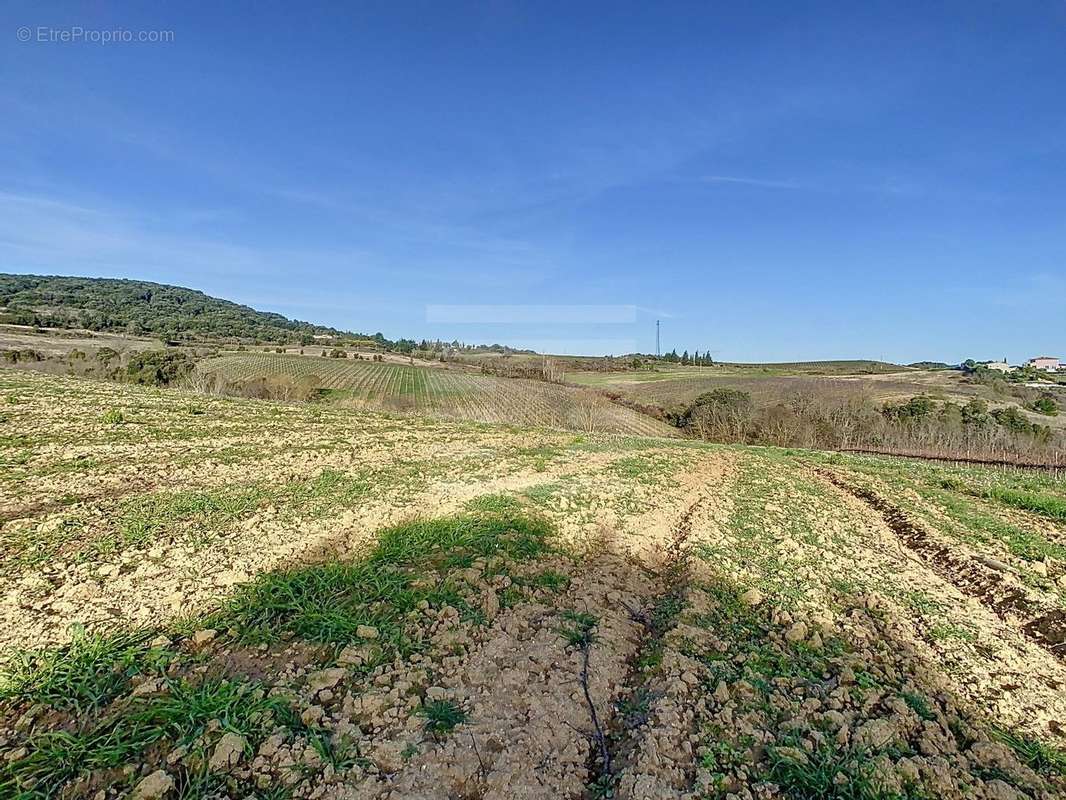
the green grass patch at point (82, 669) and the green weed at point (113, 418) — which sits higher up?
the green weed at point (113, 418)

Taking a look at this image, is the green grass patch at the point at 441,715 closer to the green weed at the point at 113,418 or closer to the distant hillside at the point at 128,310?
the green weed at the point at 113,418

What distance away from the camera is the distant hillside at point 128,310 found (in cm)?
6506

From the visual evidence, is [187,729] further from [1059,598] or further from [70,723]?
[1059,598]

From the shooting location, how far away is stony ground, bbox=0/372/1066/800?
9.34ft

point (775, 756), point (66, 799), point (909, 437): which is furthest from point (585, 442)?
point (909, 437)

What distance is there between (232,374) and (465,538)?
135 feet

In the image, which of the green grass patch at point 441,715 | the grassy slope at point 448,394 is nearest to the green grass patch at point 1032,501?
the green grass patch at point 441,715

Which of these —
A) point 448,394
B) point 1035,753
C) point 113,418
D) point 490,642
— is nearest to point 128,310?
point 448,394

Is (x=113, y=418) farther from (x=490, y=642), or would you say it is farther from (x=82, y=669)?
(x=490, y=642)

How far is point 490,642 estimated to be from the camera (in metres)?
4.11

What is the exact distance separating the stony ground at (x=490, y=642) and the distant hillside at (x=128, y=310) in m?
71.5

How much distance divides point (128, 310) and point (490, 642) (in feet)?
358

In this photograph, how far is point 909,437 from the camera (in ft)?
124

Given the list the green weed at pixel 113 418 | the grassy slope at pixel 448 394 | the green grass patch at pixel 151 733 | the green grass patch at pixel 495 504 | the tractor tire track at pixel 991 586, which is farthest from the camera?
the grassy slope at pixel 448 394
